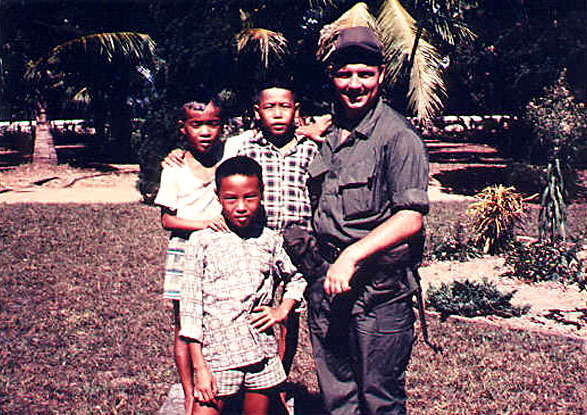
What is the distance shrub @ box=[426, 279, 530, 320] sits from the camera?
5574 mm

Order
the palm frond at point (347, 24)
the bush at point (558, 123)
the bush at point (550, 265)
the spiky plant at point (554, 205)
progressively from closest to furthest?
the bush at point (550, 265)
the spiky plant at point (554, 205)
the bush at point (558, 123)
the palm frond at point (347, 24)

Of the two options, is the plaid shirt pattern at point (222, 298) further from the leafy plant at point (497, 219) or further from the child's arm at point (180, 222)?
the leafy plant at point (497, 219)

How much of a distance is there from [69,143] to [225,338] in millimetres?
28943

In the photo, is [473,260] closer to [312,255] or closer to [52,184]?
[312,255]

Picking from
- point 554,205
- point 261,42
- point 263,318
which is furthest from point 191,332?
point 261,42

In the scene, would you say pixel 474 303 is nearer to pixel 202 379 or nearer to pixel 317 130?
pixel 317 130

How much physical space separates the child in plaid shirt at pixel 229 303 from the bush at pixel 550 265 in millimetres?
4763

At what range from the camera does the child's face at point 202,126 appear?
3021 mm

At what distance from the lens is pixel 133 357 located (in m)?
4.81

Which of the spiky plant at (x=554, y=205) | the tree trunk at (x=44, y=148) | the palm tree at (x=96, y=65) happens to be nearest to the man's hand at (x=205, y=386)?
the spiky plant at (x=554, y=205)

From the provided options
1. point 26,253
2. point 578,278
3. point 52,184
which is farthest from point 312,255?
point 52,184

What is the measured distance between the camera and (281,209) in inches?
118

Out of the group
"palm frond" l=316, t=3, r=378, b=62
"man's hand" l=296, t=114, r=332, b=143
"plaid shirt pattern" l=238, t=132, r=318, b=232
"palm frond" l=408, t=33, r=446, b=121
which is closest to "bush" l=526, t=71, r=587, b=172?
"palm frond" l=408, t=33, r=446, b=121

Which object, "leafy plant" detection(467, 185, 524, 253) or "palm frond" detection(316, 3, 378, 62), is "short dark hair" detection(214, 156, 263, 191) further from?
"palm frond" detection(316, 3, 378, 62)
